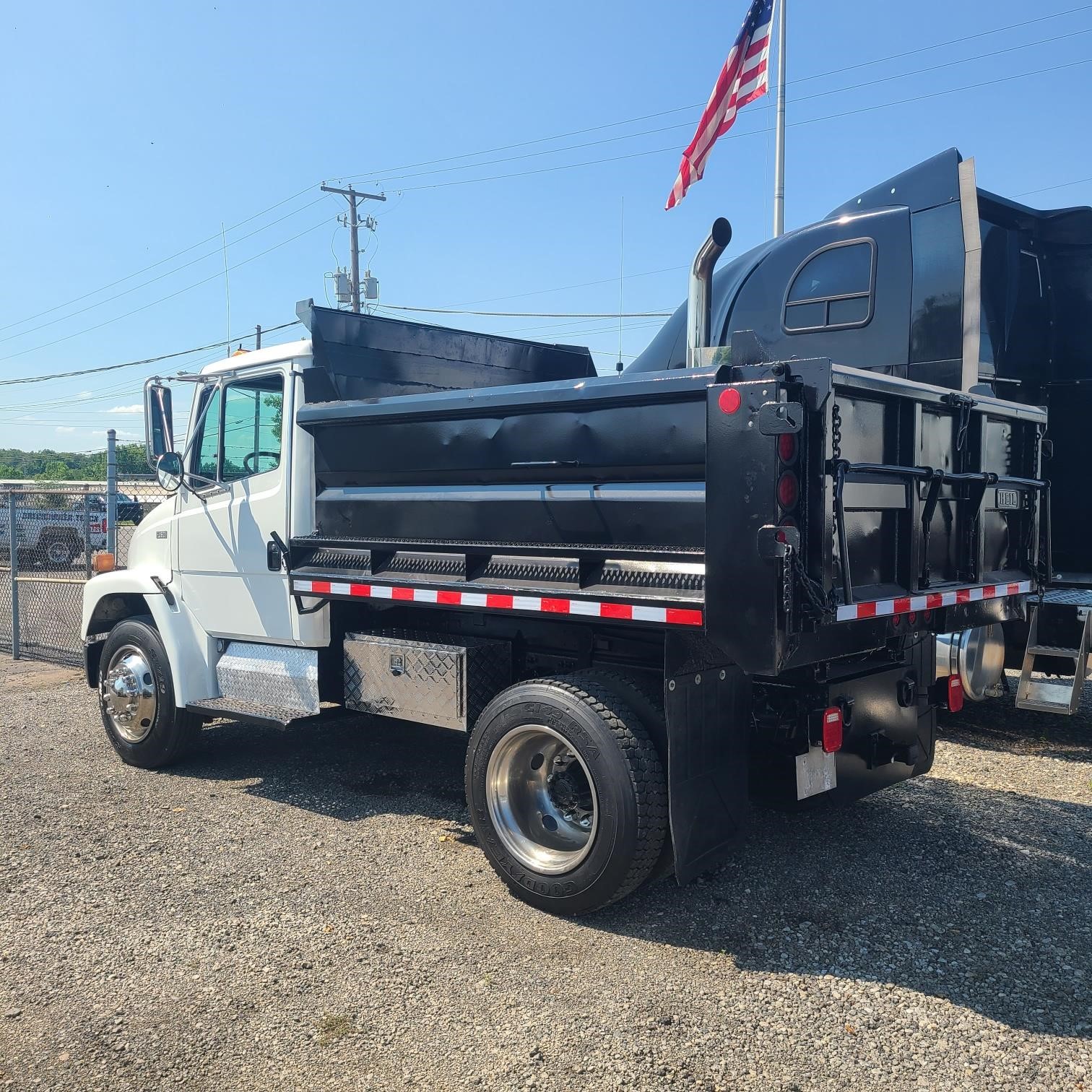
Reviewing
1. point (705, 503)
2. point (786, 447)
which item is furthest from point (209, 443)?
point (786, 447)

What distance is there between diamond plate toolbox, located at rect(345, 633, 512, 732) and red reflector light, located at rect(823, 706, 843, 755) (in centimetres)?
162

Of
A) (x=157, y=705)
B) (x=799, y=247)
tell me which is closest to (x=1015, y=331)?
(x=799, y=247)

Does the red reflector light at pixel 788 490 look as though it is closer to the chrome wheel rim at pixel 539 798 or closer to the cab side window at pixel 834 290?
the chrome wheel rim at pixel 539 798

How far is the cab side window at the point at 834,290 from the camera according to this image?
6.27 meters

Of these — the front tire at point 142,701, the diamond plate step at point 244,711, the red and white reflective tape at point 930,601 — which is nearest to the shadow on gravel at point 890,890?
the front tire at point 142,701

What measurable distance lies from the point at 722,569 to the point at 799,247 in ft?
12.6

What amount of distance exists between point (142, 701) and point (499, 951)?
3.55 m

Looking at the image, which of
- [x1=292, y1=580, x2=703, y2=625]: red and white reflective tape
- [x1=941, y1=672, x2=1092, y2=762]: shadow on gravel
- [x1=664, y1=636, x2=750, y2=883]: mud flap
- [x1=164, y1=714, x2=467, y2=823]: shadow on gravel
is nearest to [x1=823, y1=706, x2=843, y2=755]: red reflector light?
[x1=664, y1=636, x2=750, y2=883]: mud flap

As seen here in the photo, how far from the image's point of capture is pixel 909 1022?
3344 millimetres

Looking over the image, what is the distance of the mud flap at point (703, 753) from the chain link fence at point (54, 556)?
4.19 m

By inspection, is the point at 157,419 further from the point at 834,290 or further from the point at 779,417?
the point at 834,290

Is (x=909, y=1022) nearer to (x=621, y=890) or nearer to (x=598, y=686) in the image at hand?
(x=621, y=890)

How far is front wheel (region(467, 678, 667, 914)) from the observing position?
12.9 ft

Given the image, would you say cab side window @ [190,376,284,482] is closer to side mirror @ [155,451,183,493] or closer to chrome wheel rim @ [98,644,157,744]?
side mirror @ [155,451,183,493]
